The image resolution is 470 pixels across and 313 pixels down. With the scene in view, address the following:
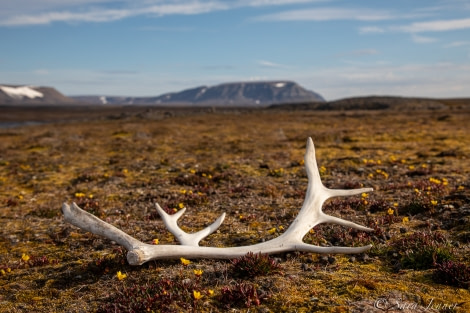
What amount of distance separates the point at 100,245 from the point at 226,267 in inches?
138

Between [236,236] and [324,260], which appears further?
[236,236]

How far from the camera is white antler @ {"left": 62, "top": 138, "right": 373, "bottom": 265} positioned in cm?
644

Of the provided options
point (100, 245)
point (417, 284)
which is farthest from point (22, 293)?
point (417, 284)

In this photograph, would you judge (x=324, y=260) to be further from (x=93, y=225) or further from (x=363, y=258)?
(x=93, y=225)

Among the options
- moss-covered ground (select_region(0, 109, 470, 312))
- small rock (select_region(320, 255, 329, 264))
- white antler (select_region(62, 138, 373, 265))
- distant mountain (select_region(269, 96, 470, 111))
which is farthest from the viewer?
distant mountain (select_region(269, 96, 470, 111))

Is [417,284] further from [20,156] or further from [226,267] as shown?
[20,156]

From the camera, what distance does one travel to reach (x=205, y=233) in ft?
24.3

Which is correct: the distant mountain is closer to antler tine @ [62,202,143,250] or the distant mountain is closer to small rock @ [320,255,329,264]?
small rock @ [320,255,329,264]

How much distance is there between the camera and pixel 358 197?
38.0 ft

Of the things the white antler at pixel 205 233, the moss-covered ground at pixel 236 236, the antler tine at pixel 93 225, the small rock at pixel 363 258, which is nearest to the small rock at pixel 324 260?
the moss-covered ground at pixel 236 236

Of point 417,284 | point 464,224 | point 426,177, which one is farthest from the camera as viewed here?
point 426,177

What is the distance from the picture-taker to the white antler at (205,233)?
21.1 ft

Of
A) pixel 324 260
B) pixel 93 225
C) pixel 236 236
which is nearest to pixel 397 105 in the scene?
pixel 236 236

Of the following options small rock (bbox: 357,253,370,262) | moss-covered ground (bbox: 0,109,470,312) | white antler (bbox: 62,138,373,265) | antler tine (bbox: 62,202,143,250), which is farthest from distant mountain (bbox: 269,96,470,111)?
antler tine (bbox: 62,202,143,250)
